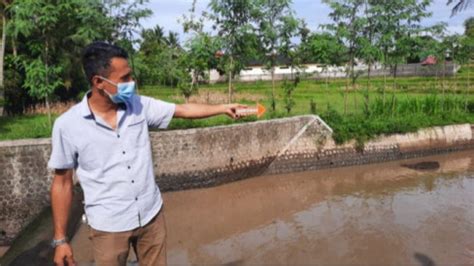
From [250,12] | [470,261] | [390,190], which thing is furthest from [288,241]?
[250,12]

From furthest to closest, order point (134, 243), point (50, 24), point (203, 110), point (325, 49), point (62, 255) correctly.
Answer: point (325, 49), point (50, 24), point (203, 110), point (134, 243), point (62, 255)

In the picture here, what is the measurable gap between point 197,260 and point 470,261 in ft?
11.1

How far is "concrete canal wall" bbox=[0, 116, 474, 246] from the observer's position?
7.20 metres

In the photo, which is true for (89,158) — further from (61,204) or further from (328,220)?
(328,220)

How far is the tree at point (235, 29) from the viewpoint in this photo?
36.2 feet

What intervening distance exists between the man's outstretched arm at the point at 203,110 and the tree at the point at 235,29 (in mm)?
8696

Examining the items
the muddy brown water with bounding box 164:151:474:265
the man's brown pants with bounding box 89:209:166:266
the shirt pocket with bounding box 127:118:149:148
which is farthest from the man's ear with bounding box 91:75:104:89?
the muddy brown water with bounding box 164:151:474:265

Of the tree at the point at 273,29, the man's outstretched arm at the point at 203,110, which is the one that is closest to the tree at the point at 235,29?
the tree at the point at 273,29

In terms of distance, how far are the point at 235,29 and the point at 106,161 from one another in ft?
30.6

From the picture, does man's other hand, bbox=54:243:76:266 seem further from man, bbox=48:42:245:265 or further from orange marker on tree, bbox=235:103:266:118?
orange marker on tree, bbox=235:103:266:118

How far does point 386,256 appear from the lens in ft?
19.2

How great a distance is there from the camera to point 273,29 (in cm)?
1162

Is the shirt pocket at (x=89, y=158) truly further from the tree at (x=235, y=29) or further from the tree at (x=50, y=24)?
the tree at (x=235, y=29)

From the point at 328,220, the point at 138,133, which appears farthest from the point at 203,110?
the point at 328,220
